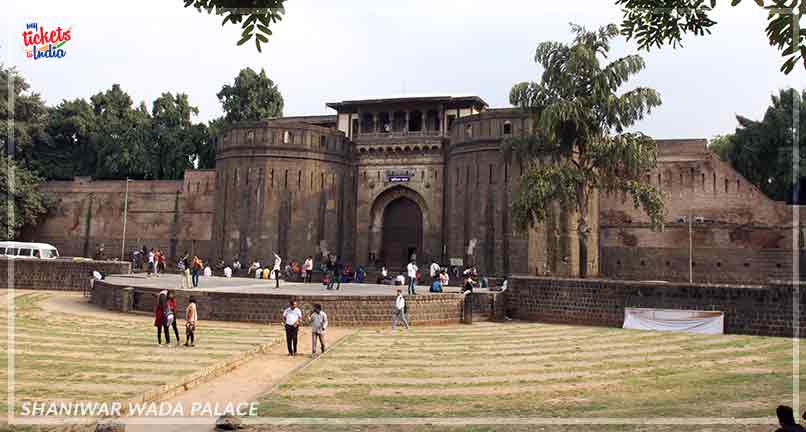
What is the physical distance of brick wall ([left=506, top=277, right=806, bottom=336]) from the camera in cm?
1572

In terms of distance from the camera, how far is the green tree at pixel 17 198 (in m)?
35.0

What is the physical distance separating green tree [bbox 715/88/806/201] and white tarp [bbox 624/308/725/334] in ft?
61.5

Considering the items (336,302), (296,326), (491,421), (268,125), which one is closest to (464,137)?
(268,125)

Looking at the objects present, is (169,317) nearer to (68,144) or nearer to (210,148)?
(210,148)

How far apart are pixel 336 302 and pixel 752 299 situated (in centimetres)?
1035

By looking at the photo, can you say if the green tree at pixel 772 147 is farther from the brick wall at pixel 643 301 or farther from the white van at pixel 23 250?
the white van at pixel 23 250

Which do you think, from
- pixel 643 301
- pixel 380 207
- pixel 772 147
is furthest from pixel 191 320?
pixel 772 147

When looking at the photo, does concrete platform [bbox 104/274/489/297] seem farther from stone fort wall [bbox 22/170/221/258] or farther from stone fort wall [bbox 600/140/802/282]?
stone fort wall [bbox 22/170/221/258]

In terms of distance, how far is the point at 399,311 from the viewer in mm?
16406

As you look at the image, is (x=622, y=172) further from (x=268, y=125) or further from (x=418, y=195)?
(x=268, y=125)

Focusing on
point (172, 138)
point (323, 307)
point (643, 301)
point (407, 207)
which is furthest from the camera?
point (172, 138)

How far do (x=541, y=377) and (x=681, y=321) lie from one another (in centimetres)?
817

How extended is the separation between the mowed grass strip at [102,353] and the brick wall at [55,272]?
6708 millimetres

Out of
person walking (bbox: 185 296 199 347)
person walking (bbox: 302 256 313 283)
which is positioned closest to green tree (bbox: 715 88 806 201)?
person walking (bbox: 302 256 313 283)
